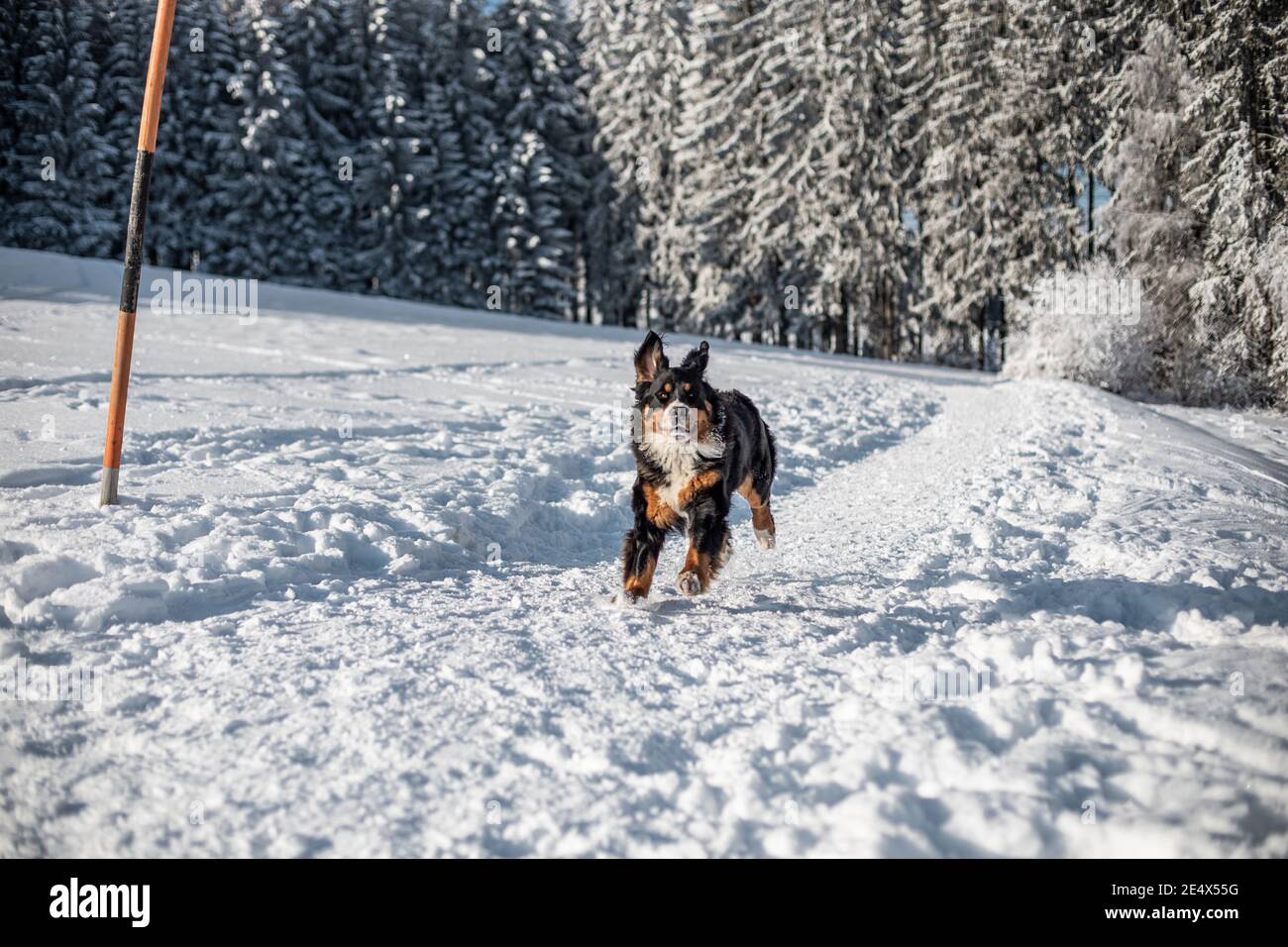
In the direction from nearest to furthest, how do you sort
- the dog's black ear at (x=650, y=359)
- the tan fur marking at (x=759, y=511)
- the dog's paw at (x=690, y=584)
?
the dog's paw at (x=690, y=584) → the dog's black ear at (x=650, y=359) → the tan fur marking at (x=759, y=511)

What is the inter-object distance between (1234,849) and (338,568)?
4630mm

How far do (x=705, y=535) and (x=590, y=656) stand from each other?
1225 millimetres

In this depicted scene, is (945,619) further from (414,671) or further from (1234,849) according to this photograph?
(414,671)

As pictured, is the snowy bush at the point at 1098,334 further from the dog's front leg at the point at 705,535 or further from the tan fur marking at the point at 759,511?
the dog's front leg at the point at 705,535

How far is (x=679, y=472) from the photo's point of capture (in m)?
4.64

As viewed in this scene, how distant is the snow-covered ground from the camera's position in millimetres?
2426

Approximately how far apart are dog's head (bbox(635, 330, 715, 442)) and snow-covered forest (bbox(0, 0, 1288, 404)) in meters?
17.0

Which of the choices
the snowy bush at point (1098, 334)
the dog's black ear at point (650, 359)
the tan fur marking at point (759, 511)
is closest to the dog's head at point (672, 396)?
the dog's black ear at point (650, 359)

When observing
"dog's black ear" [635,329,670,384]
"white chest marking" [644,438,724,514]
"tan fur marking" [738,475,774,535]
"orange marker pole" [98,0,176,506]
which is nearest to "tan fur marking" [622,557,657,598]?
"white chest marking" [644,438,724,514]

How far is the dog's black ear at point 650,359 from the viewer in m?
4.75

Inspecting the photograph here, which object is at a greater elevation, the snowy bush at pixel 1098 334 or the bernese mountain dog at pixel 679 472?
the snowy bush at pixel 1098 334

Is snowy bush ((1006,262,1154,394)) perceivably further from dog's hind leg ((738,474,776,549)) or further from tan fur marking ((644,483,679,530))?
tan fur marking ((644,483,679,530))

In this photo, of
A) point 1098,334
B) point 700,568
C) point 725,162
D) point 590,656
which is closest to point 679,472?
point 700,568

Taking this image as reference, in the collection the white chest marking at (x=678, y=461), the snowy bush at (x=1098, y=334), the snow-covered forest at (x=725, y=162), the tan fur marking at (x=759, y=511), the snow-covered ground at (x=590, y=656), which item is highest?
the snow-covered forest at (x=725, y=162)
